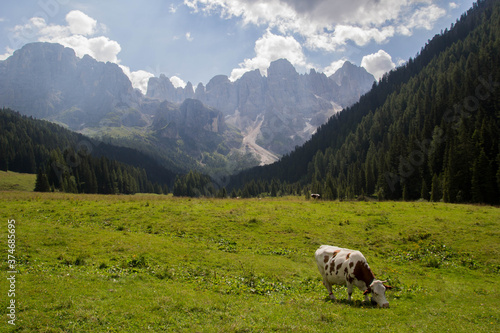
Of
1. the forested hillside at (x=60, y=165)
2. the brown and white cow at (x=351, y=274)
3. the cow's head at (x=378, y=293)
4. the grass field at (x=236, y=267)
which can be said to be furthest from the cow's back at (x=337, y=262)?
the forested hillside at (x=60, y=165)

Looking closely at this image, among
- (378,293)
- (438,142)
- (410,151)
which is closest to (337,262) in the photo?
(378,293)

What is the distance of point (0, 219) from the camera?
2109cm

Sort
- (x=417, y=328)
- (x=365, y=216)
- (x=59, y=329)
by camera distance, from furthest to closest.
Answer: (x=365, y=216)
(x=417, y=328)
(x=59, y=329)

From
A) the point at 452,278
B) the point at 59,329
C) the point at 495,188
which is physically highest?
the point at 495,188

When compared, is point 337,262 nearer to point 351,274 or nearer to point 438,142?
point 351,274

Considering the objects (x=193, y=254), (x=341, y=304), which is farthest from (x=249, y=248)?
(x=341, y=304)

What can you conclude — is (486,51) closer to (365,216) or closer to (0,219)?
(365,216)

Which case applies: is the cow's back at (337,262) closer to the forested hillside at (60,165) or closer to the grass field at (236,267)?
the grass field at (236,267)

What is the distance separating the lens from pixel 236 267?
16641 millimetres

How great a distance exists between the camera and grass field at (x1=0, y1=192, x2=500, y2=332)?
31.9ft

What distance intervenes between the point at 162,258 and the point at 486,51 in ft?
486

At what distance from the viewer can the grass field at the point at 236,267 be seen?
383 inches

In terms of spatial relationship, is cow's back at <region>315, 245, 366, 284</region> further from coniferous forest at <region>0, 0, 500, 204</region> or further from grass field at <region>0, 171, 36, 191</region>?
grass field at <region>0, 171, 36, 191</region>

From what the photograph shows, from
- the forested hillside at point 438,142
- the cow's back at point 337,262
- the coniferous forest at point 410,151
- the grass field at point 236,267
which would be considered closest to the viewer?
the grass field at point 236,267
